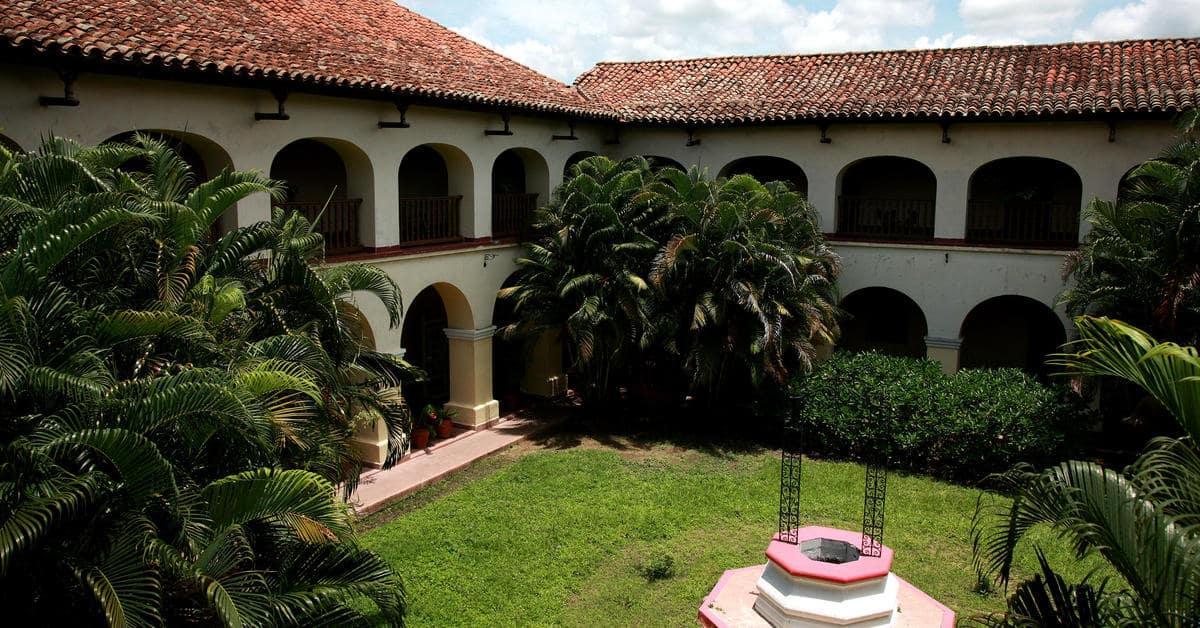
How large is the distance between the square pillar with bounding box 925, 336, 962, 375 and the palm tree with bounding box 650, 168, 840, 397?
2.89 meters

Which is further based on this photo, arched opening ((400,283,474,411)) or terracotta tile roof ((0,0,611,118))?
arched opening ((400,283,474,411))

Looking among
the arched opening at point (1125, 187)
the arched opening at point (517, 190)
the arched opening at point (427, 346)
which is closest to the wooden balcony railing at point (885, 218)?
the arched opening at point (1125, 187)

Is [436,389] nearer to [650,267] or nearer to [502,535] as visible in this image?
[650,267]

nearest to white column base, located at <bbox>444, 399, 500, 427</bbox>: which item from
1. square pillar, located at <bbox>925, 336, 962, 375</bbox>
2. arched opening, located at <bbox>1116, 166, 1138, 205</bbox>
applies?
square pillar, located at <bbox>925, 336, 962, 375</bbox>

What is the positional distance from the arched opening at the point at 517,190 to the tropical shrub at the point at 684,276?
1111 mm

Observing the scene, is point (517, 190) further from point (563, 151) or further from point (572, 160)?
point (572, 160)

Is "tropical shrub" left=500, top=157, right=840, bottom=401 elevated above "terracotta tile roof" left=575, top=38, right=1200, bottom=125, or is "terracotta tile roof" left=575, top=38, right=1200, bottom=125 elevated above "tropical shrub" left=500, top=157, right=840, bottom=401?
"terracotta tile roof" left=575, top=38, right=1200, bottom=125

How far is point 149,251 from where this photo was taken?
7270 mm

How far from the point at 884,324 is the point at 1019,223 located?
4.76 metres

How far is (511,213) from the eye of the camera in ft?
58.4

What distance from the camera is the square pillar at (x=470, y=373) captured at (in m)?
17.0

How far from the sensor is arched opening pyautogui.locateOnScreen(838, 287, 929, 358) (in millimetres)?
21219

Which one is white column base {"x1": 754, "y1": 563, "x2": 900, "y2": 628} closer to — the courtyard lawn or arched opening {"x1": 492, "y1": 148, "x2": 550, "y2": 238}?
the courtyard lawn

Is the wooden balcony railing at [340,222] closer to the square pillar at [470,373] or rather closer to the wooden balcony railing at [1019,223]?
the square pillar at [470,373]
